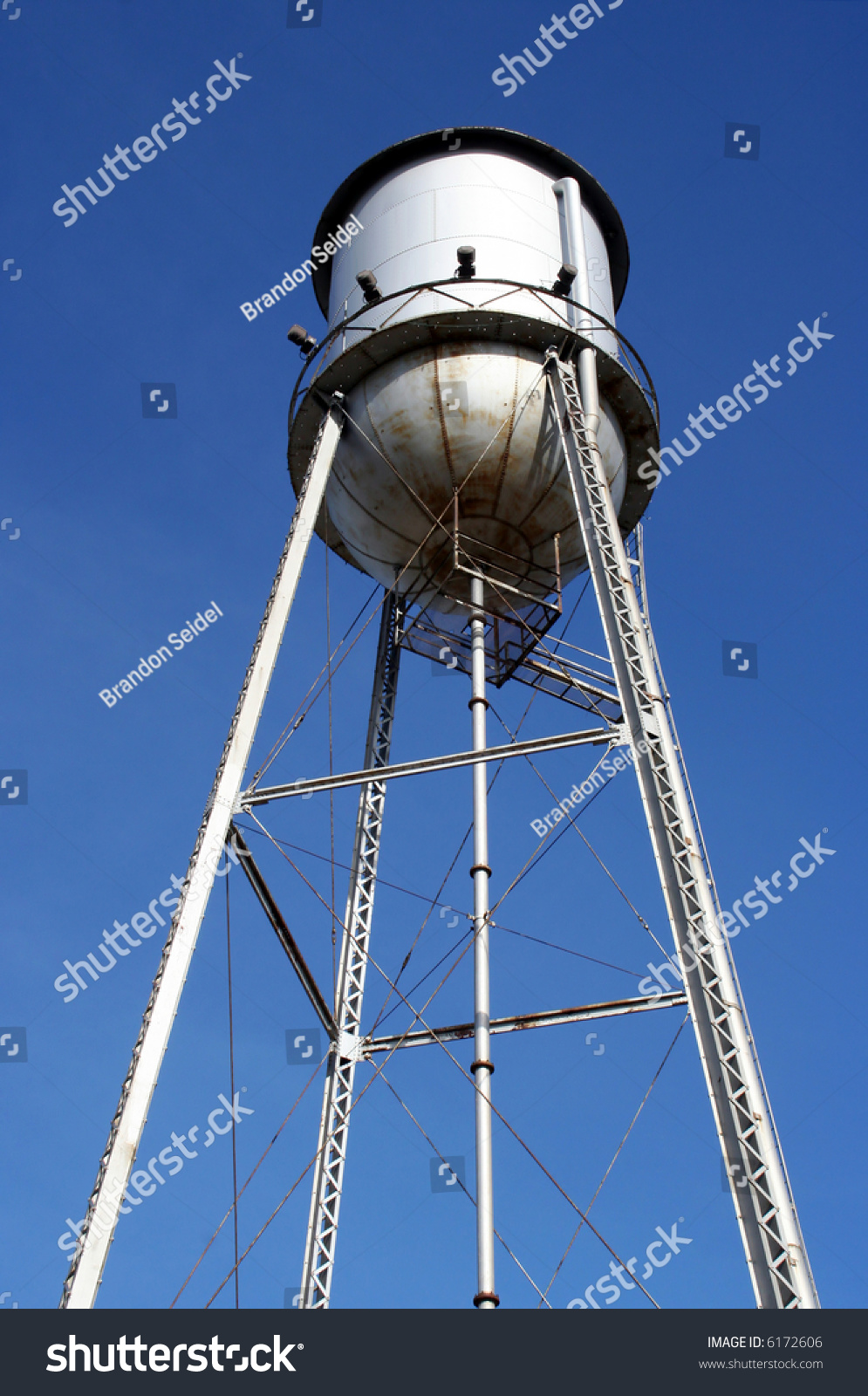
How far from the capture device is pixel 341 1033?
43.8 feet

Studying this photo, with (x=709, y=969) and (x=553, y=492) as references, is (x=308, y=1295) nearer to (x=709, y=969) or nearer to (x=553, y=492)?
(x=709, y=969)

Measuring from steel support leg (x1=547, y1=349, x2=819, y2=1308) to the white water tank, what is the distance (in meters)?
1.02

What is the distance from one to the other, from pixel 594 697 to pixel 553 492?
269 cm

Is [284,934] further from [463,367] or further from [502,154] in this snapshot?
[502,154]

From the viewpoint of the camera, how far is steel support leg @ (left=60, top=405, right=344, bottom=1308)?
8844 millimetres

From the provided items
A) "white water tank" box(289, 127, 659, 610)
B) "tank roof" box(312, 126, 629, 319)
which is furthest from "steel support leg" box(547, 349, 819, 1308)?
"tank roof" box(312, 126, 629, 319)

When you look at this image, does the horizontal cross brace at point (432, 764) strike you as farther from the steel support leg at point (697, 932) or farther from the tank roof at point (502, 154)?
the tank roof at point (502, 154)

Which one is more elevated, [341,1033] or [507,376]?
[507,376]

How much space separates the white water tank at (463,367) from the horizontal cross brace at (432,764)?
3.35m

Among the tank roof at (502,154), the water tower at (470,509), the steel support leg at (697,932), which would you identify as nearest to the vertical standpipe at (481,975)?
the water tower at (470,509)
